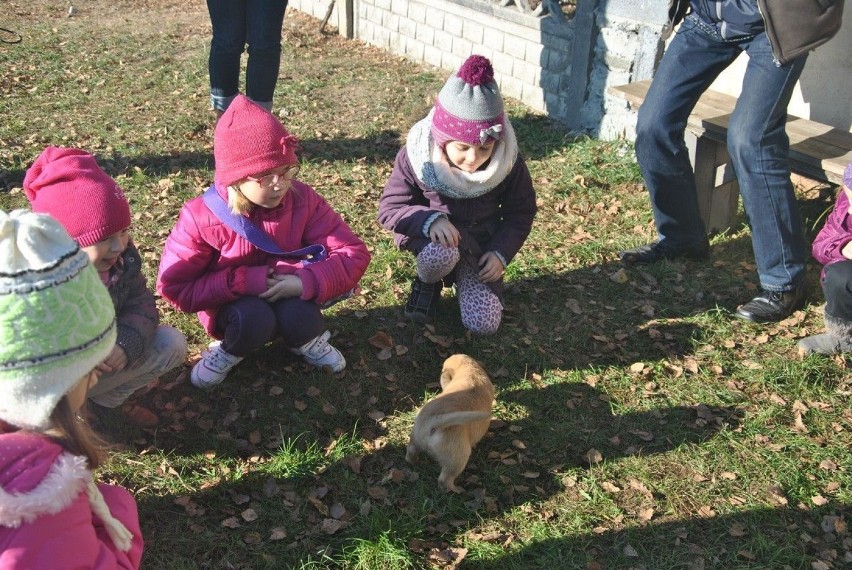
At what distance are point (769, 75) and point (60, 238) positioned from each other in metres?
3.54

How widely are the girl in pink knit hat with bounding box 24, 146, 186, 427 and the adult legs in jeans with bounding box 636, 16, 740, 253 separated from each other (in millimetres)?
2910

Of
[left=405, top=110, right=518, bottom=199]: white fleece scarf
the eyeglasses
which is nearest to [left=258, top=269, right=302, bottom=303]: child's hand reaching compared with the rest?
the eyeglasses

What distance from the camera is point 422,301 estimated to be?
4.38 m

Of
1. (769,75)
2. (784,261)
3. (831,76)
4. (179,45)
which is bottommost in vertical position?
(179,45)

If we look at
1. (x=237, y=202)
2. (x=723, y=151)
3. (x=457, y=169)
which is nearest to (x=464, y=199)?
(x=457, y=169)

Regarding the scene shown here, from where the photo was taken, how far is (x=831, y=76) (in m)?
5.30

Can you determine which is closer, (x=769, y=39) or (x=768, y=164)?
(x=769, y=39)

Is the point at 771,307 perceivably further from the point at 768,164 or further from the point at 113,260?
the point at 113,260

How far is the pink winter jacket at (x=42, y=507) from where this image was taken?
175 centimetres

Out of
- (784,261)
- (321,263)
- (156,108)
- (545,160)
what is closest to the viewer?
(321,263)

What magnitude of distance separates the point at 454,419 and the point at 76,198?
1671 mm

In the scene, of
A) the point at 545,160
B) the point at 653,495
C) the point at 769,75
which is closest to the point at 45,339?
the point at 653,495

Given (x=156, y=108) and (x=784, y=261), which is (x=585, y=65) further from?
(x=156, y=108)

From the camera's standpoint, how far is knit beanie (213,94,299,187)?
3.28 m
